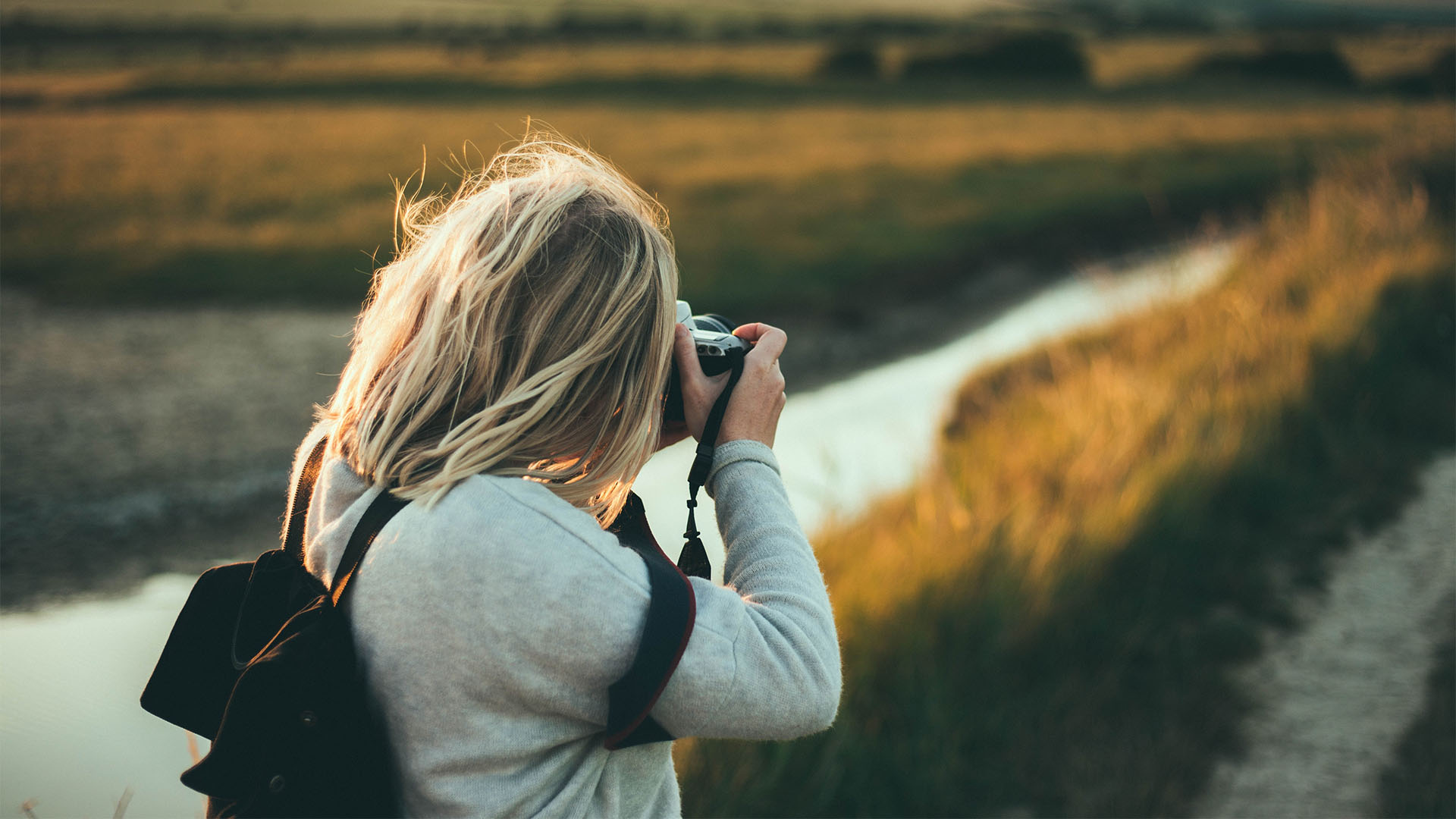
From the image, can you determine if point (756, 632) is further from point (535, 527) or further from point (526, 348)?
point (526, 348)

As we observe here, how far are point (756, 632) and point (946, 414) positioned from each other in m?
6.81

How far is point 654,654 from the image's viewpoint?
1.07 metres

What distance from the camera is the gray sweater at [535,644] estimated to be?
1048mm

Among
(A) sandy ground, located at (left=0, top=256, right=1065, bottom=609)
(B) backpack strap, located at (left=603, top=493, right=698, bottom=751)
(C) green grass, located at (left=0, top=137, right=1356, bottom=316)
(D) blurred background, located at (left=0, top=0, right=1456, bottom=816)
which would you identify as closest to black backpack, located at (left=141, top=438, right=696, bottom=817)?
(B) backpack strap, located at (left=603, top=493, right=698, bottom=751)

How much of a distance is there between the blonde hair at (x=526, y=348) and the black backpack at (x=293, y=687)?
4.4 inches

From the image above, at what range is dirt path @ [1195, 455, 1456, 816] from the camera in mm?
3096

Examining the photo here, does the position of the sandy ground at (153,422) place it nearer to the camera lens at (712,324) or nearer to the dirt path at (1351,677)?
the camera lens at (712,324)

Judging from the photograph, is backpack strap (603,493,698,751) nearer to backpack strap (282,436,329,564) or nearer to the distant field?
backpack strap (282,436,329,564)

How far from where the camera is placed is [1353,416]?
5.11 meters

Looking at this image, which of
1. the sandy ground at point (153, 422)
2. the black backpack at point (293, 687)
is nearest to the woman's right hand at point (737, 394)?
the black backpack at point (293, 687)

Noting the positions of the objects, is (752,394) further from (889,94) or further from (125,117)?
(889,94)

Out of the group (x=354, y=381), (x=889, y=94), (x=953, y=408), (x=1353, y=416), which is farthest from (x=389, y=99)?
(x=354, y=381)

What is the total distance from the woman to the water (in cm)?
176

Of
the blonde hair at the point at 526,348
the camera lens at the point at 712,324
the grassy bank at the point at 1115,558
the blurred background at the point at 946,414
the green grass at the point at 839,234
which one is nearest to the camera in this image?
the blonde hair at the point at 526,348
